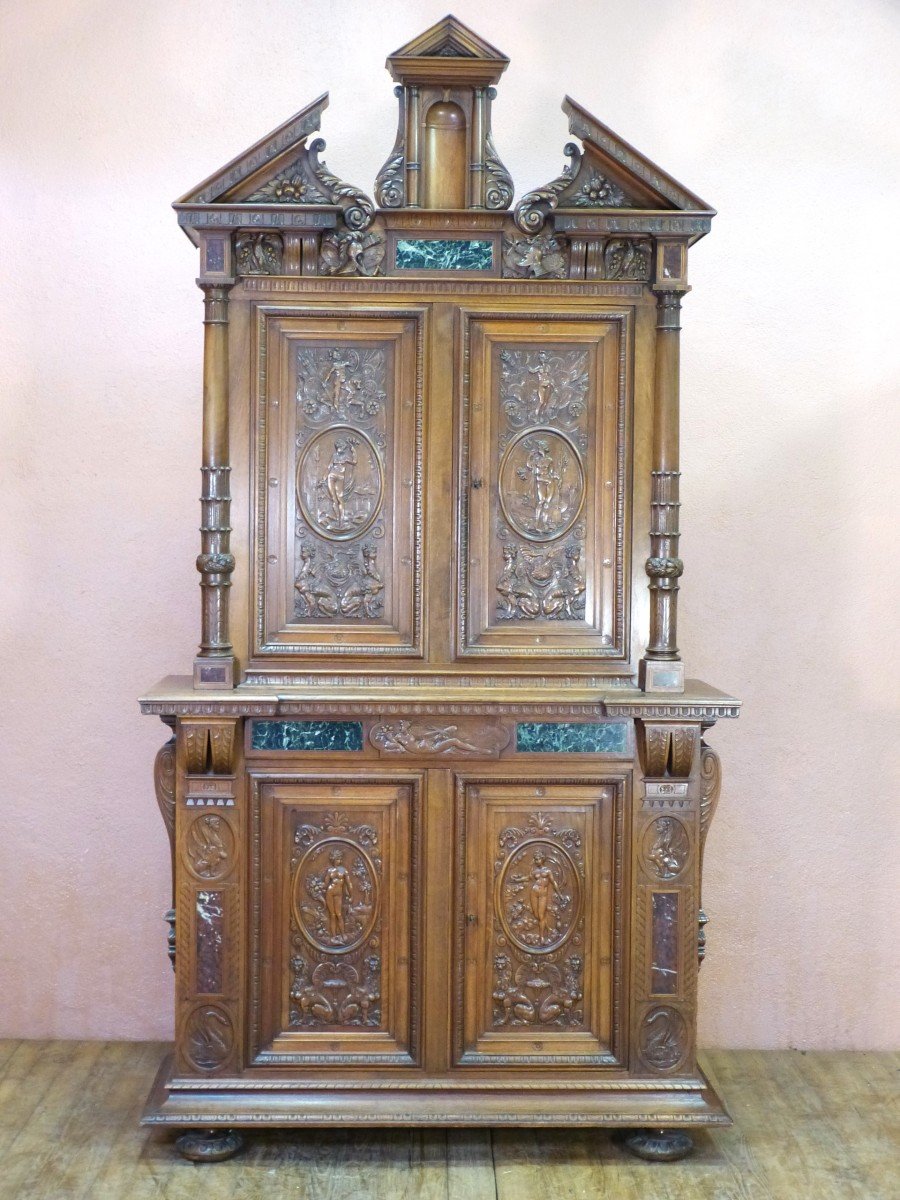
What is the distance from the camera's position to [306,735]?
3494mm

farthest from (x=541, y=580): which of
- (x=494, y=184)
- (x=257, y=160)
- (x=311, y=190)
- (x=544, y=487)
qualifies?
(x=257, y=160)

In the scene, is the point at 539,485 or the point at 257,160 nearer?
the point at 257,160

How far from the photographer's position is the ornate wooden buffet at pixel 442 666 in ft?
11.4

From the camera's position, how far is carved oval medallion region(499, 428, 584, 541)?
3553 mm

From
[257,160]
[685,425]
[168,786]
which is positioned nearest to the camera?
[257,160]

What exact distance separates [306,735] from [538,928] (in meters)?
0.84

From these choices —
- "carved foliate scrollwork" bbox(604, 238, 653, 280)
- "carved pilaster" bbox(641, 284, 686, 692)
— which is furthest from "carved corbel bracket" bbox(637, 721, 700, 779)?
"carved foliate scrollwork" bbox(604, 238, 653, 280)

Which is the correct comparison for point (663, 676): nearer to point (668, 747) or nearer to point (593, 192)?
point (668, 747)

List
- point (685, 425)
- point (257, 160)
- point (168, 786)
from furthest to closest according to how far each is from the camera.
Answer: point (685, 425) < point (168, 786) < point (257, 160)

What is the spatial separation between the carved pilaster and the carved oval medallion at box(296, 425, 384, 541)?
2.51ft

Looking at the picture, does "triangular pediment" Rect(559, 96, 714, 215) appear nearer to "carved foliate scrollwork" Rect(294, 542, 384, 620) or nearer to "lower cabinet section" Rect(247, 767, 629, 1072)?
"carved foliate scrollwork" Rect(294, 542, 384, 620)

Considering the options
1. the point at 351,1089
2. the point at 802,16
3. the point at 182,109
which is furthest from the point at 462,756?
the point at 802,16

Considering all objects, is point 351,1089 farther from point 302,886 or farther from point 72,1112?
point 72,1112

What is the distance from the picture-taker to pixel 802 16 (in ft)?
14.2
